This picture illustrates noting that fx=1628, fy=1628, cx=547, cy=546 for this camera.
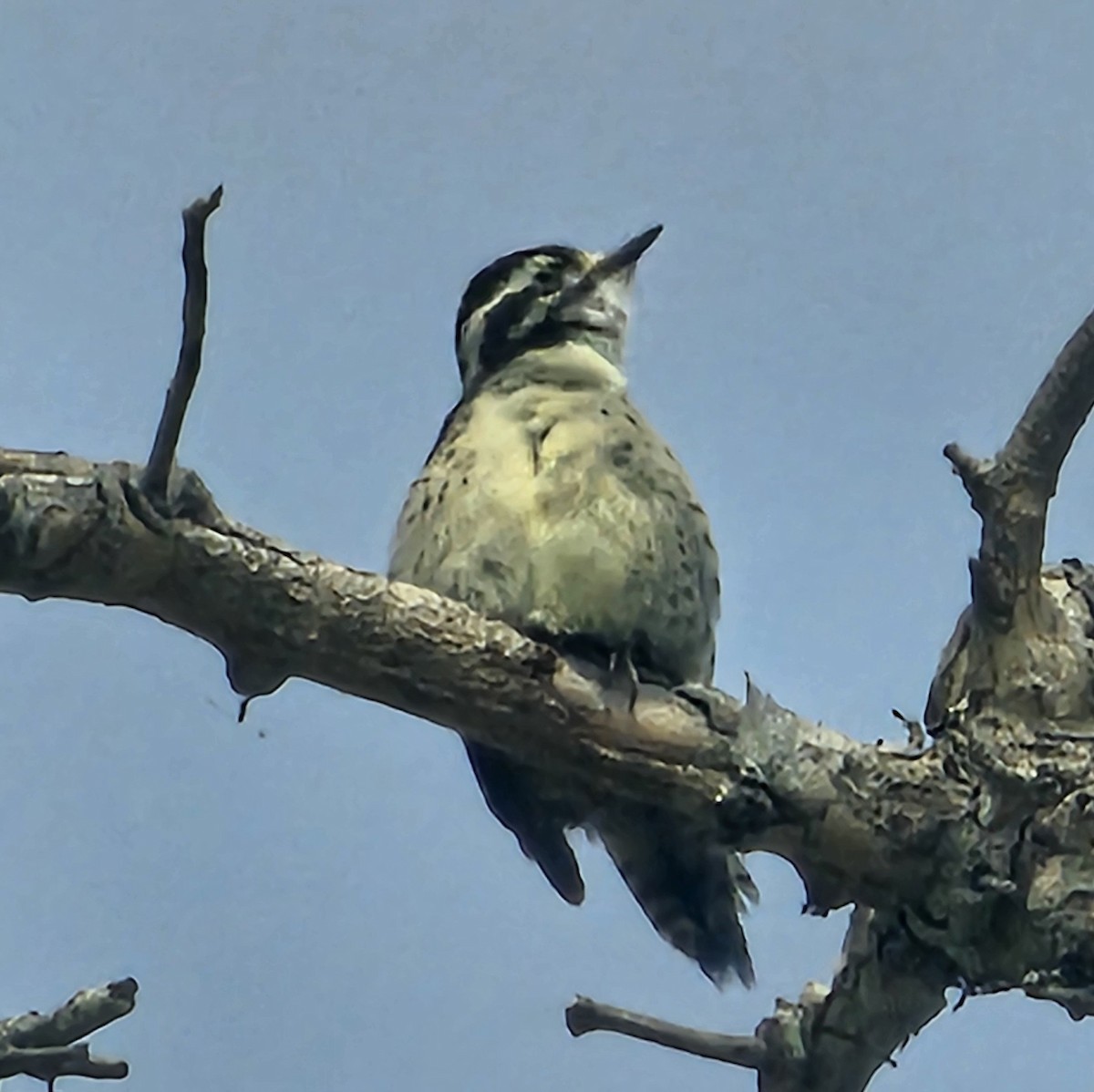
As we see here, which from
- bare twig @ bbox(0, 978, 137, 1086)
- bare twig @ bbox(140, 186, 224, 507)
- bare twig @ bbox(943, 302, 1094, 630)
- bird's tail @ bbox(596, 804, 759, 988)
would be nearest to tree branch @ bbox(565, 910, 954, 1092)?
bird's tail @ bbox(596, 804, 759, 988)

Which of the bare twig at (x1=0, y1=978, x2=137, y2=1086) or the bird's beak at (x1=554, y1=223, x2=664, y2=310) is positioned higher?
the bird's beak at (x1=554, y1=223, x2=664, y2=310)

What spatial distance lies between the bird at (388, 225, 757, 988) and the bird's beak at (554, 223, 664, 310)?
30 centimetres

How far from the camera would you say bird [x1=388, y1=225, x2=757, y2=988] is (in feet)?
11.5

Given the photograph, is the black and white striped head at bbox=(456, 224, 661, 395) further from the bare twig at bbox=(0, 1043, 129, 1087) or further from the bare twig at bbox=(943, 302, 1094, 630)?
the bare twig at bbox=(0, 1043, 129, 1087)

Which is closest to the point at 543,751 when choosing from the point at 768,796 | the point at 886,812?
the point at 768,796

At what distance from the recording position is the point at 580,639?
3.47m

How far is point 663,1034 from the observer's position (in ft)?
10.7

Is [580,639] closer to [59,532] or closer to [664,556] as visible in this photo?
[664,556]

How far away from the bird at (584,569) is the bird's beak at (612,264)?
11.9 inches

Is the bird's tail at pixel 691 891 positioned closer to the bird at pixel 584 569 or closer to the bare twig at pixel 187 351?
the bird at pixel 584 569

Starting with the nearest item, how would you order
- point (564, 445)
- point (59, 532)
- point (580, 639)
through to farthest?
point (59, 532)
point (580, 639)
point (564, 445)

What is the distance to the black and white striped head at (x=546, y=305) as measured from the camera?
4.36 m

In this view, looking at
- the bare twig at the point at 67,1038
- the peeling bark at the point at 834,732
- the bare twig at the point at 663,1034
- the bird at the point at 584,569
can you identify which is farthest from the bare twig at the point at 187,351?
the bare twig at the point at 663,1034

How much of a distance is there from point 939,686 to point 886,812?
0.34m
